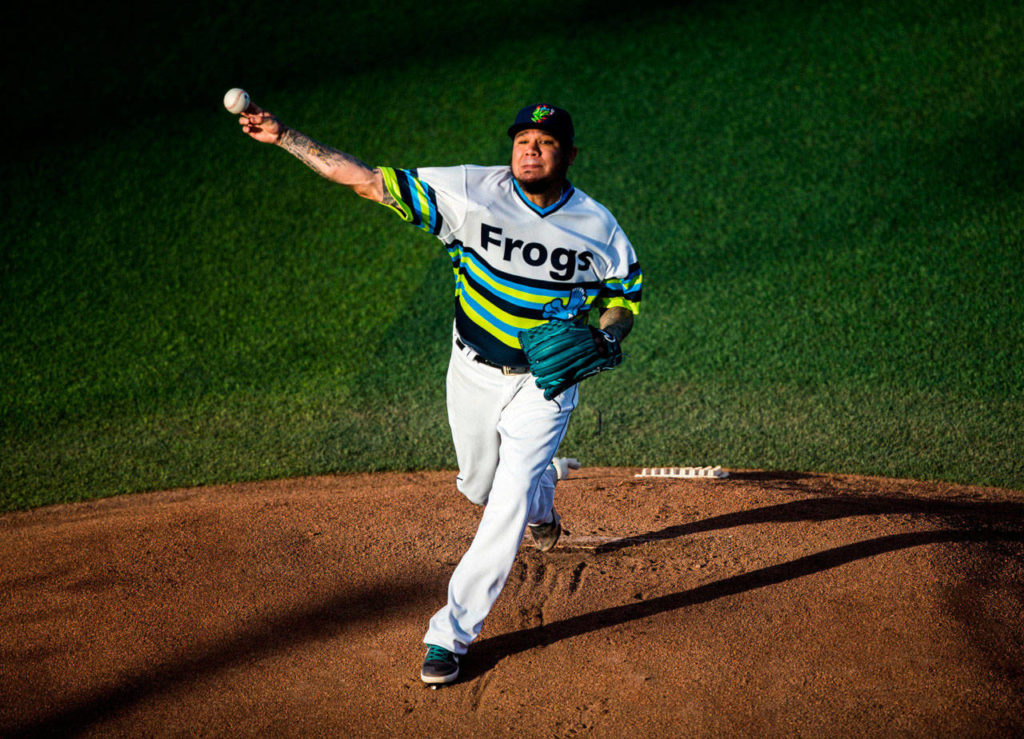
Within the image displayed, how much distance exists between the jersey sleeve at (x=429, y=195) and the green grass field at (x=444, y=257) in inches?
100

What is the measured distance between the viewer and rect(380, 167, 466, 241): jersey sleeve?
12.2 feet

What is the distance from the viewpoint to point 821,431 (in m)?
6.18

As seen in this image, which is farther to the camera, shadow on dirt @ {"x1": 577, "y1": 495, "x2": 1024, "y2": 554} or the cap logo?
shadow on dirt @ {"x1": 577, "y1": 495, "x2": 1024, "y2": 554}

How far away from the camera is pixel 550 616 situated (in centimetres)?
398

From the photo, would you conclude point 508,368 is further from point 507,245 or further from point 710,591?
point 710,591

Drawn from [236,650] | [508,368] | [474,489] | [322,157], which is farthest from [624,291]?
[236,650]


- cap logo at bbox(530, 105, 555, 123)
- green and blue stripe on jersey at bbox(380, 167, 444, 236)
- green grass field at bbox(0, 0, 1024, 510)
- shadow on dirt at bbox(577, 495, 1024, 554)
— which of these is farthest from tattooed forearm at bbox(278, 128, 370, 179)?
green grass field at bbox(0, 0, 1024, 510)

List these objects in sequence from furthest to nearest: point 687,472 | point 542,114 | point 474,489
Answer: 1. point 687,472
2. point 474,489
3. point 542,114

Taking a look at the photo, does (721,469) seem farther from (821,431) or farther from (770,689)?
(770,689)

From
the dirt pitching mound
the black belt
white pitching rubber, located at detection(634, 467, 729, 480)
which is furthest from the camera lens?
white pitching rubber, located at detection(634, 467, 729, 480)

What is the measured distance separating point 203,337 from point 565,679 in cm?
492

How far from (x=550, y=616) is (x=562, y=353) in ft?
3.86

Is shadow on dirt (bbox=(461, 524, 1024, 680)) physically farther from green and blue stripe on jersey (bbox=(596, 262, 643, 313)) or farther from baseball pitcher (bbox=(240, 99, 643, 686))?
green and blue stripe on jersey (bbox=(596, 262, 643, 313))

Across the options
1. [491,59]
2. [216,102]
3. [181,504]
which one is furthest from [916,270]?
[216,102]
